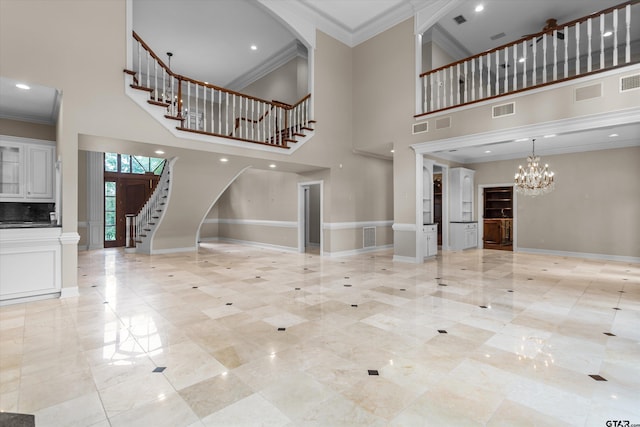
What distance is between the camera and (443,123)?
281 inches

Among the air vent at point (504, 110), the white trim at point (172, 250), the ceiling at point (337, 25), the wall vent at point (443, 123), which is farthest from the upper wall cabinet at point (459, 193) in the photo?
the white trim at point (172, 250)

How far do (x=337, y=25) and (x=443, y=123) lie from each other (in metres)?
4.16

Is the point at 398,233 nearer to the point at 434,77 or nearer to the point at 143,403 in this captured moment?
the point at 434,77

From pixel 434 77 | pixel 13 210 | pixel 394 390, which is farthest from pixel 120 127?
pixel 434 77

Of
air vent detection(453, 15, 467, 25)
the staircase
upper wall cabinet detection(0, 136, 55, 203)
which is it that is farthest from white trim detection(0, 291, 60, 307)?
air vent detection(453, 15, 467, 25)

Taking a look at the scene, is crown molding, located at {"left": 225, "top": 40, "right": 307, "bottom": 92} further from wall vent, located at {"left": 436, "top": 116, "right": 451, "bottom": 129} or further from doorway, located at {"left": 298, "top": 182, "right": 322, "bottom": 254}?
wall vent, located at {"left": 436, "top": 116, "right": 451, "bottom": 129}

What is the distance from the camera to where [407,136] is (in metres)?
7.81

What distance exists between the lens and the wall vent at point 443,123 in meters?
7.05

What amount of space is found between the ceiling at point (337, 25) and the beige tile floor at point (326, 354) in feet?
13.2

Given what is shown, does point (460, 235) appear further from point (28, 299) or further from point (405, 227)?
point (28, 299)

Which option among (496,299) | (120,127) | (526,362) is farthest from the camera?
(120,127)

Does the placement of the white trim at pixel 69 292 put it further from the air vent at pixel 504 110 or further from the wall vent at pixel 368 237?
the air vent at pixel 504 110

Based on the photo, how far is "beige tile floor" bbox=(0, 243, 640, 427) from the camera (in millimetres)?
2025

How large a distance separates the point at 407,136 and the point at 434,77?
1.78 m
